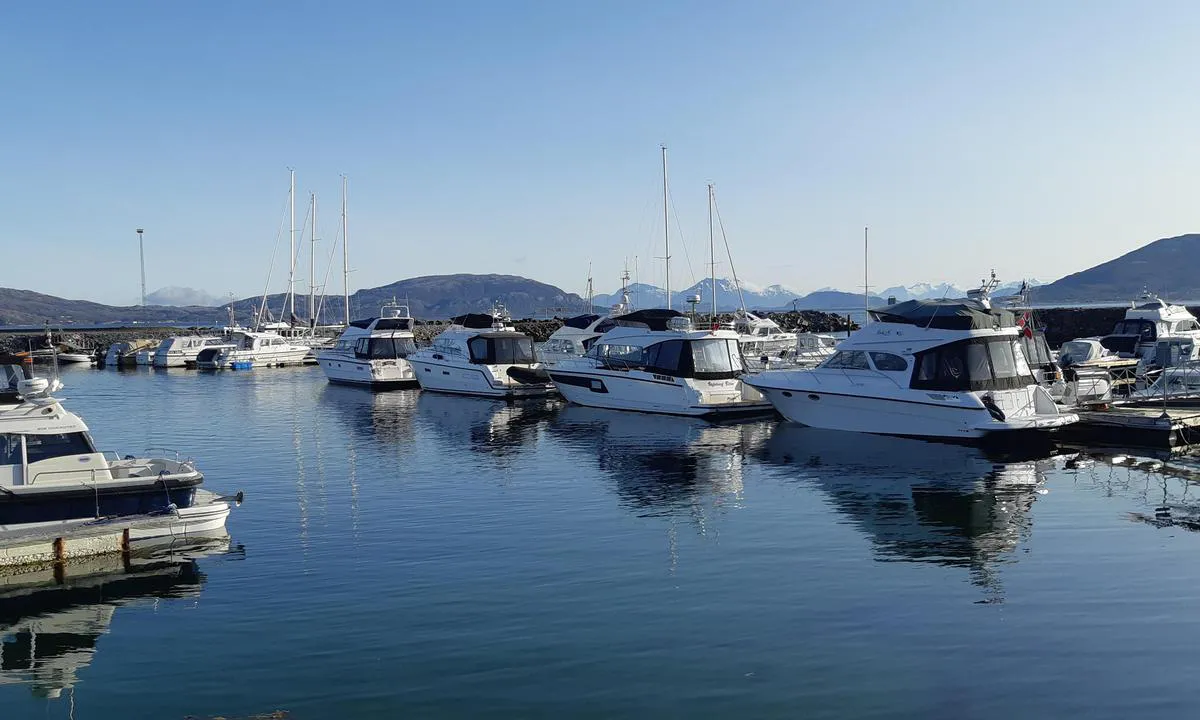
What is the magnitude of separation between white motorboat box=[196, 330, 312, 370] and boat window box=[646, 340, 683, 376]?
38.8 m

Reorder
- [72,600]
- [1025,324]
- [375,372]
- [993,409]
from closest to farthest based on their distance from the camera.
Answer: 1. [72,600]
2. [993,409]
3. [1025,324]
4. [375,372]

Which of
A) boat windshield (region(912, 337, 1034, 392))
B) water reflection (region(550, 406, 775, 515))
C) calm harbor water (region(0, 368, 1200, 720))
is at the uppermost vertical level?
boat windshield (region(912, 337, 1034, 392))

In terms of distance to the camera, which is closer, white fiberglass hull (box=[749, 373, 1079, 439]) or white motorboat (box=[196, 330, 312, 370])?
white fiberglass hull (box=[749, 373, 1079, 439])

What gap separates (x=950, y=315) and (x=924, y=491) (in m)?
7.45

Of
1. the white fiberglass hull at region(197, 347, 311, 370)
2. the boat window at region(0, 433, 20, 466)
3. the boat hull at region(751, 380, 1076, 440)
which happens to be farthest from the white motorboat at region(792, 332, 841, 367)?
the white fiberglass hull at region(197, 347, 311, 370)

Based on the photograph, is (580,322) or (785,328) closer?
(580,322)

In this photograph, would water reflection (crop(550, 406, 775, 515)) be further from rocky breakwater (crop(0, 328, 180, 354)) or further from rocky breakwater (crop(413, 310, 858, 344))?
rocky breakwater (crop(0, 328, 180, 354))

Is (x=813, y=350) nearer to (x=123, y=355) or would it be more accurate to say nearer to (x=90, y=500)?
(x=90, y=500)

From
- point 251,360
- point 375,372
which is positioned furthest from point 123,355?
point 375,372

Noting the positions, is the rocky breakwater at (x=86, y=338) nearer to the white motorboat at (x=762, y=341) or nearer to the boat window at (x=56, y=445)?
the white motorboat at (x=762, y=341)

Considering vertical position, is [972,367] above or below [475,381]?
above

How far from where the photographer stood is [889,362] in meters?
27.3

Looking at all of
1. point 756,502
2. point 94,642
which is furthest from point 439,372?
point 94,642

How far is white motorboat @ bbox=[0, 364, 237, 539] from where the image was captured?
48.7ft
